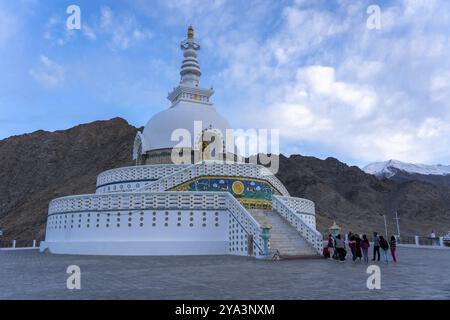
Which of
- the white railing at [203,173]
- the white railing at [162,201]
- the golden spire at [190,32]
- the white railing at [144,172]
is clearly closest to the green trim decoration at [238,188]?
the white railing at [203,173]

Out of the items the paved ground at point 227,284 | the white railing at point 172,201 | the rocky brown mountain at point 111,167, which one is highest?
the rocky brown mountain at point 111,167

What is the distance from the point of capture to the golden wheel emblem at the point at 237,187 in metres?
21.5

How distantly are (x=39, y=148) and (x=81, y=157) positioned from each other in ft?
39.7

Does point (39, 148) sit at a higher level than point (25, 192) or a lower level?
higher

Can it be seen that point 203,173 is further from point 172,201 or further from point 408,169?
point 408,169

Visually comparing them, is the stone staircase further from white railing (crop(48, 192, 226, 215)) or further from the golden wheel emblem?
the golden wheel emblem

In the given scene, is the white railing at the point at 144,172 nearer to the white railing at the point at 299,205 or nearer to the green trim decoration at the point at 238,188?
the green trim decoration at the point at 238,188

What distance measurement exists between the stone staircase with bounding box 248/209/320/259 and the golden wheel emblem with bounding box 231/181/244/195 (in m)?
2.61

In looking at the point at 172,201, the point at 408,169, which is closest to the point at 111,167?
the point at 172,201

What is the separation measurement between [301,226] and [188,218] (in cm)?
531

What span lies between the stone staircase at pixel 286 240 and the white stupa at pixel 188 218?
2 cm

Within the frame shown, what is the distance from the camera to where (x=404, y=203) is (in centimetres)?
7869

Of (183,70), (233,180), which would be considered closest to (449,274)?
(233,180)
